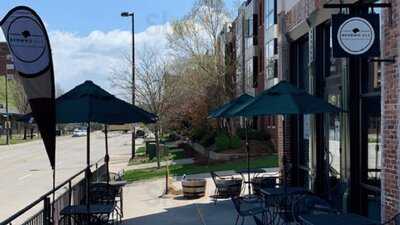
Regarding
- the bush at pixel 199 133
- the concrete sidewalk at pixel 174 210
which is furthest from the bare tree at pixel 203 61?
the concrete sidewalk at pixel 174 210

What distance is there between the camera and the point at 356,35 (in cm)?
863

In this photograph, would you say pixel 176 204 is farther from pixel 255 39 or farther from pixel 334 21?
pixel 255 39

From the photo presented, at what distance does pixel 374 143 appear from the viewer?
10.3m

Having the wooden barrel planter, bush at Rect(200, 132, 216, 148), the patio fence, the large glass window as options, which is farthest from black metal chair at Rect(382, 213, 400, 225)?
bush at Rect(200, 132, 216, 148)

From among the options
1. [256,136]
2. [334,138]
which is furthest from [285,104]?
[256,136]

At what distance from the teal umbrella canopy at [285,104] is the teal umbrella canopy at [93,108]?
1.74m

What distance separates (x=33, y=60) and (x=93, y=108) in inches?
121

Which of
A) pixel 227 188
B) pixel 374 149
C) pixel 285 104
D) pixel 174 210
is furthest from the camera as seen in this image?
pixel 227 188

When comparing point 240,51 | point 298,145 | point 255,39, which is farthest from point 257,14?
point 298,145

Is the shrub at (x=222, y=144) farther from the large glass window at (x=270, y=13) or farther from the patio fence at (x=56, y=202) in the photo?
the patio fence at (x=56, y=202)

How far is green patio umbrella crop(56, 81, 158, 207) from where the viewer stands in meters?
9.54

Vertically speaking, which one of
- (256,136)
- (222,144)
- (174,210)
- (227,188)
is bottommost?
(174,210)

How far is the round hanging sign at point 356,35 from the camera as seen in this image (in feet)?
27.9

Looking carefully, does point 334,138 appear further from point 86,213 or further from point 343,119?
point 86,213
